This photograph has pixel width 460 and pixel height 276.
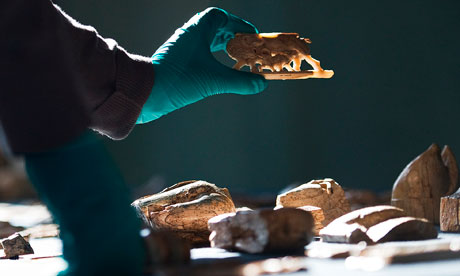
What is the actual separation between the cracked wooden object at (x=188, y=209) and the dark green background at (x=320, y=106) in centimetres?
315

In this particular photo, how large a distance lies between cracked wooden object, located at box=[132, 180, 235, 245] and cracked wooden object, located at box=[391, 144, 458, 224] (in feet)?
2.83

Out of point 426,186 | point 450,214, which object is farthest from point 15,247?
point 426,186

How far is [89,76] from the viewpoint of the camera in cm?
171

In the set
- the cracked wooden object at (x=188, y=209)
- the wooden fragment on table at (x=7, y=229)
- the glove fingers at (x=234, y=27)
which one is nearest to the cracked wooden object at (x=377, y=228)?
the cracked wooden object at (x=188, y=209)

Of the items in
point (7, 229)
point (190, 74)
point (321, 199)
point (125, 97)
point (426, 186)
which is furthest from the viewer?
point (7, 229)

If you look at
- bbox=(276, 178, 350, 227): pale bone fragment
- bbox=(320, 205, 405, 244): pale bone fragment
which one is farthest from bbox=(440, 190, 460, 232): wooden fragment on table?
bbox=(276, 178, 350, 227): pale bone fragment

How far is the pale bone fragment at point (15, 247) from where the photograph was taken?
2.13 m

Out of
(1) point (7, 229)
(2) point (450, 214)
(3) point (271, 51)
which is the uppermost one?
(3) point (271, 51)

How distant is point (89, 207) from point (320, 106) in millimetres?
4411

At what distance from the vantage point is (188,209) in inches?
83.0

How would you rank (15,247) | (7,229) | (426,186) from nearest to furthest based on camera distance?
(15,247) < (426,186) < (7,229)

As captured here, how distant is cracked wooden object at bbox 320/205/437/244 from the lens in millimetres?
1813

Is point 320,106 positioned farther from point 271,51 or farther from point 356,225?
point 356,225

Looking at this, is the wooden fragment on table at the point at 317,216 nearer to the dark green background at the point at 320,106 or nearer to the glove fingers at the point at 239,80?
the glove fingers at the point at 239,80
